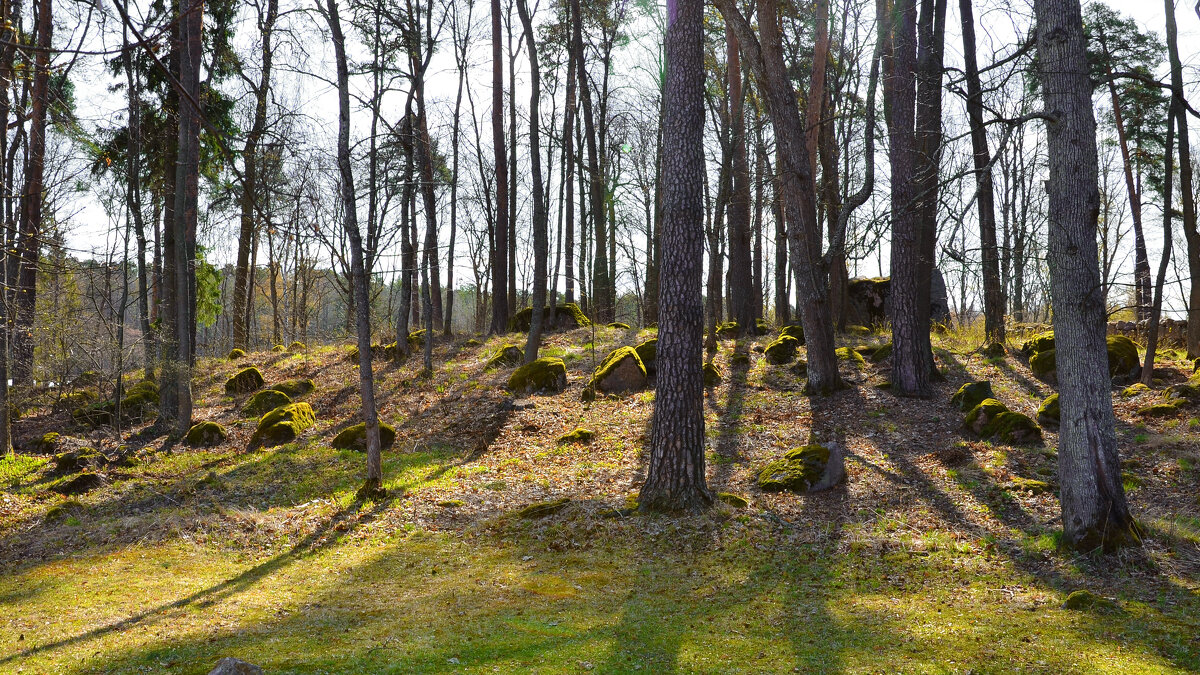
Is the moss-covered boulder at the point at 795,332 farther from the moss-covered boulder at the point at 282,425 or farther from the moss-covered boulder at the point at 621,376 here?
the moss-covered boulder at the point at 282,425

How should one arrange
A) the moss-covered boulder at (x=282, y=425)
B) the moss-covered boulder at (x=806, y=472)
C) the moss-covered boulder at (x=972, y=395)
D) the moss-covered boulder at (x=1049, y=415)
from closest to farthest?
1. the moss-covered boulder at (x=806, y=472)
2. the moss-covered boulder at (x=1049, y=415)
3. the moss-covered boulder at (x=972, y=395)
4. the moss-covered boulder at (x=282, y=425)

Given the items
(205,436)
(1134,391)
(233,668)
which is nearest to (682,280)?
(233,668)

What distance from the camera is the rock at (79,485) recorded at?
32.7 feet

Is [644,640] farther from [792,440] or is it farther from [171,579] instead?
[792,440]

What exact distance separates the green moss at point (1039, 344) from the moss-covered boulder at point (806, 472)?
705 centimetres

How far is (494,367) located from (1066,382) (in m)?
12.3

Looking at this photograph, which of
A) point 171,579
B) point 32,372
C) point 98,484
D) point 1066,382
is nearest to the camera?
point 1066,382

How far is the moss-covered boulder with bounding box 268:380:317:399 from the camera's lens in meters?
16.0

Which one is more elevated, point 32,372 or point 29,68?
point 29,68

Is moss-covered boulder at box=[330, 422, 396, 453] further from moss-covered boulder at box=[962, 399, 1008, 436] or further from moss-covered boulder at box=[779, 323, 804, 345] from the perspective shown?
moss-covered boulder at box=[962, 399, 1008, 436]

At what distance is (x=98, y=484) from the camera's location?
1019 cm

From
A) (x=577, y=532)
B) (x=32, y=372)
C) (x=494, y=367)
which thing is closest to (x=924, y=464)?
(x=577, y=532)

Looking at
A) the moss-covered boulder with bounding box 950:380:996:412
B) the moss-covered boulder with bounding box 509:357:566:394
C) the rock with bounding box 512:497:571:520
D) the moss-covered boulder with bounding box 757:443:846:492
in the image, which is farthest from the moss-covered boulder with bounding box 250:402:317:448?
the moss-covered boulder with bounding box 950:380:996:412

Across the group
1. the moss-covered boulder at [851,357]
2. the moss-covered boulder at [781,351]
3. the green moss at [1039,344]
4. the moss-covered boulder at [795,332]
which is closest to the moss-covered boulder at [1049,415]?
the green moss at [1039,344]
